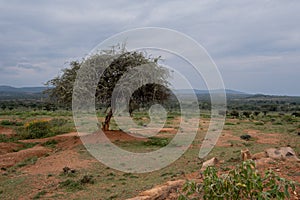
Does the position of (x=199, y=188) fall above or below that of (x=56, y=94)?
below

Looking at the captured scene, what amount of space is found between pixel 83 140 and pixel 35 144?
2.60m

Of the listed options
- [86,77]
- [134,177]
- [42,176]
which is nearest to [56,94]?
[86,77]

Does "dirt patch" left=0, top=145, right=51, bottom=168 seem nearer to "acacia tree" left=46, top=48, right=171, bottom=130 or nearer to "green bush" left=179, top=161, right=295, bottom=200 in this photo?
"acacia tree" left=46, top=48, right=171, bottom=130

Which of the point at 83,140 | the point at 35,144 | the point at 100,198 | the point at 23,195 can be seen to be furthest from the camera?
the point at 35,144

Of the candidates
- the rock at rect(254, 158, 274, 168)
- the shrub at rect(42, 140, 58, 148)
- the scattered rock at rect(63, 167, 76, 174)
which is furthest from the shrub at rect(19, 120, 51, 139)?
the rock at rect(254, 158, 274, 168)

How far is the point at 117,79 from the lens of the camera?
13062 millimetres

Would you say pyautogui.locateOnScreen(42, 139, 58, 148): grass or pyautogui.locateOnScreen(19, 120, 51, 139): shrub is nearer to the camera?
pyautogui.locateOnScreen(42, 139, 58, 148): grass

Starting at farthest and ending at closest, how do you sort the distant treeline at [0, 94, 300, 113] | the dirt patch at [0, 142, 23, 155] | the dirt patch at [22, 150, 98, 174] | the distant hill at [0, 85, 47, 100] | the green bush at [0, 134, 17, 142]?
1. the distant hill at [0, 85, 47, 100]
2. the distant treeline at [0, 94, 300, 113]
3. the green bush at [0, 134, 17, 142]
4. the dirt patch at [0, 142, 23, 155]
5. the dirt patch at [22, 150, 98, 174]

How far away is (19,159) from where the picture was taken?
10305 millimetres

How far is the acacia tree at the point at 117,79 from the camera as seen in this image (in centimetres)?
1310

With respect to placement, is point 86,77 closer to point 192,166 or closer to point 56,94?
point 56,94

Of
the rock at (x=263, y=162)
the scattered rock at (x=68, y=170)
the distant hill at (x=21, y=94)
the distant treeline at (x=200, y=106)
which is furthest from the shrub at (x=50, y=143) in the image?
the distant hill at (x=21, y=94)

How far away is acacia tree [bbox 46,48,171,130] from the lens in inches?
516

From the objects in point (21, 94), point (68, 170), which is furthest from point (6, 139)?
point (21, 94)
